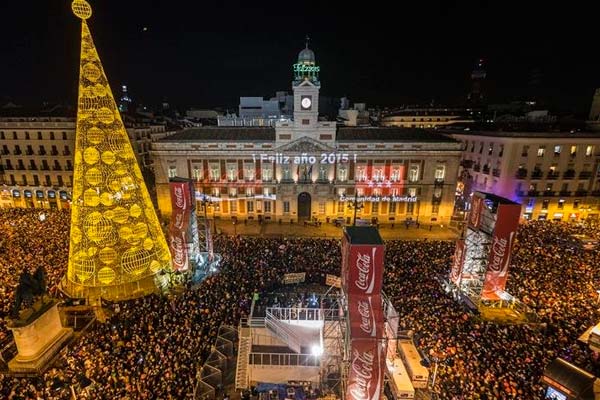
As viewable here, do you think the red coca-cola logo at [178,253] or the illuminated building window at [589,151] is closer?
the red coca-cola logo at [178,253]

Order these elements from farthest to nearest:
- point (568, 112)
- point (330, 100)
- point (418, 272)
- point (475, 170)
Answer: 1. point (330, 100)
2. point (568, 112)
3. point (475, 170)
4. point (418, 272)

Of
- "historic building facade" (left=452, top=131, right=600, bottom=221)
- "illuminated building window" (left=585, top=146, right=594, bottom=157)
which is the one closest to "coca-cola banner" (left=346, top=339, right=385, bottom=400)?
"historic building facade" (left=452, top=131, right=600, bottom=221)

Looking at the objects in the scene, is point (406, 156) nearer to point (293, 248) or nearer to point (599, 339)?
point (293, 248)

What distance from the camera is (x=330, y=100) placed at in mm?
102312

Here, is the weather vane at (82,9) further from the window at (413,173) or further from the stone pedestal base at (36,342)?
the window at (413,173)

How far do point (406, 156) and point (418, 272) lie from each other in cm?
2128

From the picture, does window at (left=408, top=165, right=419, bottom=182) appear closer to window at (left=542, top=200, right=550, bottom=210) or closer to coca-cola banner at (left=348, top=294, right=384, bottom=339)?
window at (left=542, top=200, right=550, bottom=210)

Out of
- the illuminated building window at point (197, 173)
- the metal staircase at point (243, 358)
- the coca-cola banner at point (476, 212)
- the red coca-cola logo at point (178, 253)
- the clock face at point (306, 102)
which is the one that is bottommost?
the metal staircase at point (243, 358)

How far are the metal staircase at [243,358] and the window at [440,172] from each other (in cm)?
3498

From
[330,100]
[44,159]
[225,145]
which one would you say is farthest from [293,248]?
[330,100]

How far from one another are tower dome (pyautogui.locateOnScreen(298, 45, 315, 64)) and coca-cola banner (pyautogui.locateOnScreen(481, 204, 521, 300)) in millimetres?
31306

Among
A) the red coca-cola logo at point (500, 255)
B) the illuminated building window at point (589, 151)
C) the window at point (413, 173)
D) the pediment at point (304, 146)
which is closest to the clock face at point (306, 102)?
the pediment at point (304, 146)

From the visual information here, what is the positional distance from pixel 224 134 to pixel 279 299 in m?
30.2

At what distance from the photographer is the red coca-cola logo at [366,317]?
12.1 metres
